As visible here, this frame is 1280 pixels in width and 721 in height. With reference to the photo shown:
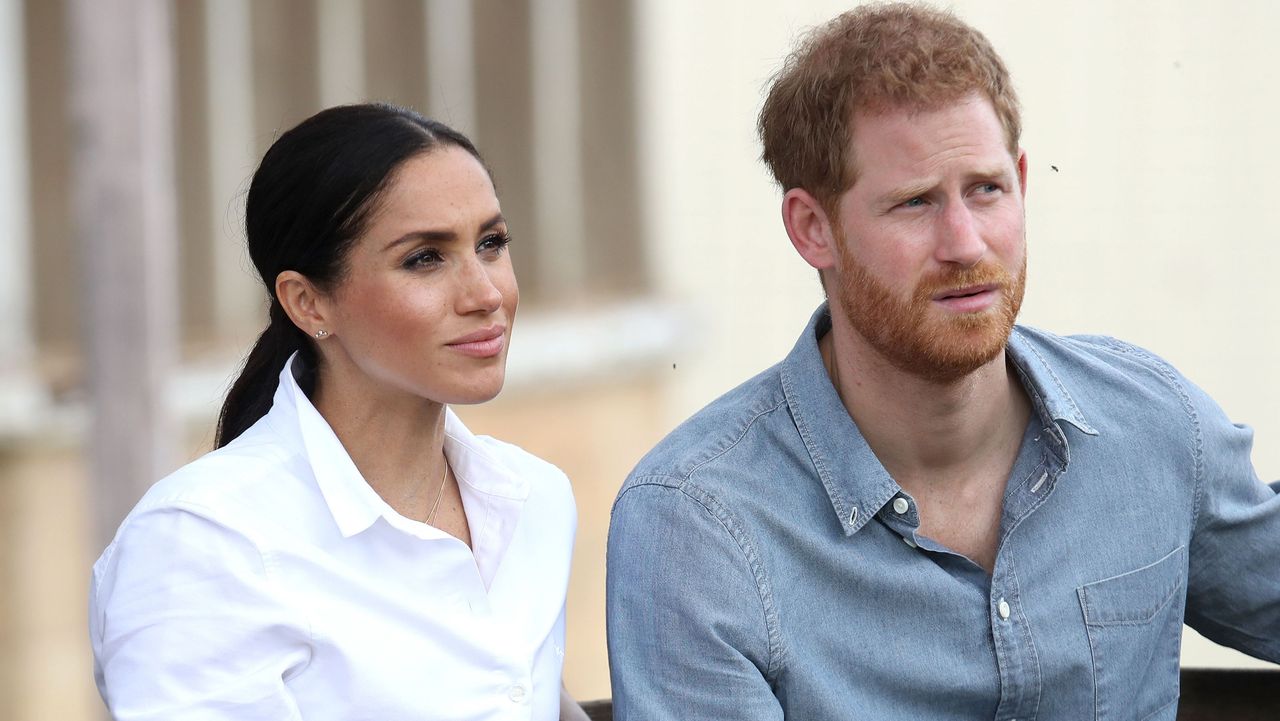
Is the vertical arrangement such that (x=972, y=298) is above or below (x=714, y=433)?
above

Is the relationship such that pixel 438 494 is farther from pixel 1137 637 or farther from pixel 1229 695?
pixel 1229 695

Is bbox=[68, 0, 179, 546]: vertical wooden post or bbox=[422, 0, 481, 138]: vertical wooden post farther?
bbox=[422, 0, 481, 138]: vertical wooden post

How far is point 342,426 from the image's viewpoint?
1.99m

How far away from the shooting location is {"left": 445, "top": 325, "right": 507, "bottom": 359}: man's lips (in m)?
1.91

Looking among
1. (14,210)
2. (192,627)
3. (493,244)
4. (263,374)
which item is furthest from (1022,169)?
(14,210)

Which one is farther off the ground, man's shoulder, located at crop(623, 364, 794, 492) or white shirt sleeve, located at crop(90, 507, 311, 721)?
man's shoulder, located at crop(623, 364, 794, 492)

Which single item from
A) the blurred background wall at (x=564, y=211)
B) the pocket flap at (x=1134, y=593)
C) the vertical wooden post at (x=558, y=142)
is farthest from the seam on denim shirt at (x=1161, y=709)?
the vertical wooden post at (x=558, y=142)

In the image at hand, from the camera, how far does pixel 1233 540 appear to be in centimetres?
214

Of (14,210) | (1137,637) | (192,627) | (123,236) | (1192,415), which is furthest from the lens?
(14,210)

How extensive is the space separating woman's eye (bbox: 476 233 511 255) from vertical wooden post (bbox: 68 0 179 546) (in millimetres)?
1531

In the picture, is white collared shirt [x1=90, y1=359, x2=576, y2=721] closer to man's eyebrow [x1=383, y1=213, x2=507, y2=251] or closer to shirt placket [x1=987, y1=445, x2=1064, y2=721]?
man's eyebrow [x1=383, y1=213, x2=507, y2=251]

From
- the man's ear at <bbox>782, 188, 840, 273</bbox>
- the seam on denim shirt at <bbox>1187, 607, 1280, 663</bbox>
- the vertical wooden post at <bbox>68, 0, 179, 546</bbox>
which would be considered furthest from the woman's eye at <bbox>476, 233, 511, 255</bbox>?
the vertical wooden post at <bbox>68, 0, 179, 546</bbox>

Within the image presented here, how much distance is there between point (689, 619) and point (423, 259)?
19.7 inches

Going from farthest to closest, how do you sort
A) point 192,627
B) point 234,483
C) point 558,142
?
1. point 558,142
2. point 234,483
3. point 192,627
